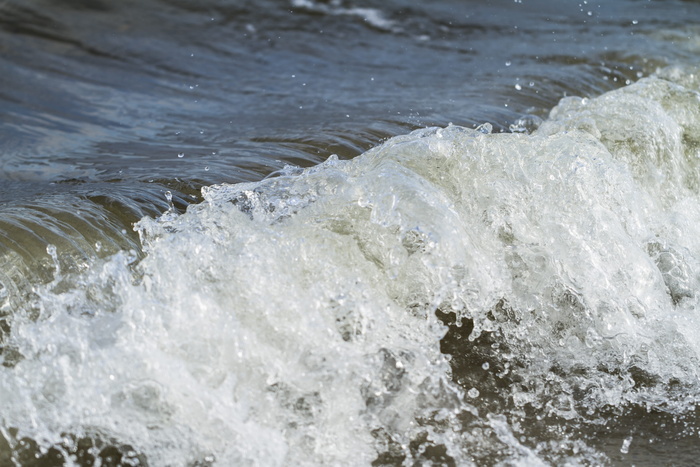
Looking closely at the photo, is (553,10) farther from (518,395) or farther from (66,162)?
(518,395)

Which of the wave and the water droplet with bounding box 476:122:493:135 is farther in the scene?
the water droplet with bounding box 476:122:493:135

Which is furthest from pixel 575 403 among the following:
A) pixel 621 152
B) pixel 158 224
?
pixel 621 152

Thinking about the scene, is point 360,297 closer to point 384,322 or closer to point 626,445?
point 384,322

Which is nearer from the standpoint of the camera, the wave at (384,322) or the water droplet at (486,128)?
the wave at (384,322)

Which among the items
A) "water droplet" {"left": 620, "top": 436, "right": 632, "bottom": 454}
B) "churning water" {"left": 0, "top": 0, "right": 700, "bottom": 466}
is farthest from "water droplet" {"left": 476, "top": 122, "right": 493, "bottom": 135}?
"water droplet" {"left": 620, "top": 436, "right": 632, "bottom": 454}

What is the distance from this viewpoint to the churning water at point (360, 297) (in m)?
1.76

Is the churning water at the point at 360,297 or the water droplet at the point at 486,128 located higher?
the water droplet at the point at 486,128

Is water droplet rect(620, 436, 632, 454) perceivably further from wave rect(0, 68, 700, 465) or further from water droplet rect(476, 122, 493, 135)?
water droplet rect(476, 122, 493, 135)

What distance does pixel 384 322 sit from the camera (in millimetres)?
1956

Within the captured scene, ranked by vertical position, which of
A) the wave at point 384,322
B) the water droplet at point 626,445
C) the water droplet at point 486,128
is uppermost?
the water droplet at point 486,128

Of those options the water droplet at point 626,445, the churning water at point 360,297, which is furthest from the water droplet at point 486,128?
the water droplet at point 626,445

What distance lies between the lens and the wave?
68.9 inches

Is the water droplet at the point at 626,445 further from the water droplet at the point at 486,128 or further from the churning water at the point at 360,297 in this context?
the water droplet at the point at 486,128

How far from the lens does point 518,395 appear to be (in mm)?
1980
